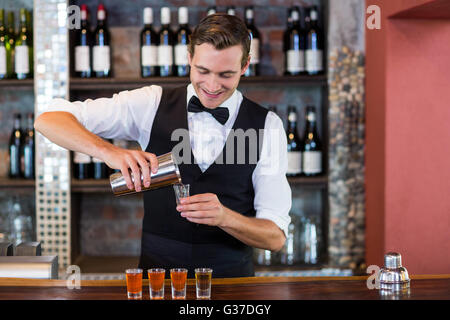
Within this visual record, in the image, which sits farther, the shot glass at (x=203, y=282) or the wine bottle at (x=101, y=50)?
the wine bottle at (x=101, y=50)

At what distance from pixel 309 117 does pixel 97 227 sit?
55.4 inches

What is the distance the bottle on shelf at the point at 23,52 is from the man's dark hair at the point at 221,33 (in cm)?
154

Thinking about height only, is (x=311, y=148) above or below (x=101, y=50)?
below

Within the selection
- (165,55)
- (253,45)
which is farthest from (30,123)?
(253,45)

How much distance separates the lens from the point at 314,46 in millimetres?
3193

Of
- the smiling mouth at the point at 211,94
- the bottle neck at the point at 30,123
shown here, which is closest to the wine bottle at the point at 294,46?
the smiling mouth at the point at 211,94

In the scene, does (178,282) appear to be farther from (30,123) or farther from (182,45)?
(30,123)

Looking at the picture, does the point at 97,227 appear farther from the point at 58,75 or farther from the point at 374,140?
the point at 374,140

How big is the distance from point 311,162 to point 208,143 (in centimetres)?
111

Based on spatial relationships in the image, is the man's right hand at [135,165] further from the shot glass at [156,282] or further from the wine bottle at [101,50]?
the wine bottle at [101,50]

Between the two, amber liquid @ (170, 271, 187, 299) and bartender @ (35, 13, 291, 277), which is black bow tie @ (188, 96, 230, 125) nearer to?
bartender @ (35, 13, 291, 277)

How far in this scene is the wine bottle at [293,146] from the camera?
123 inches

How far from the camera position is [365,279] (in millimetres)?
1677
